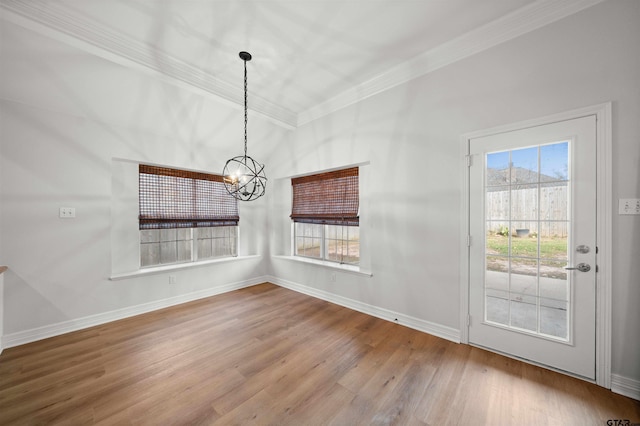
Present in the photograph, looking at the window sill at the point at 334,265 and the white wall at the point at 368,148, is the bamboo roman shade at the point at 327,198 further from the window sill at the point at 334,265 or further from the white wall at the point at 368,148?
the window sill at the point at 334,265

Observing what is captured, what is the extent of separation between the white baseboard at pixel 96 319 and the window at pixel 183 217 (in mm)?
600

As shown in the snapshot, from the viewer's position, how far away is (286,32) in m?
2.27

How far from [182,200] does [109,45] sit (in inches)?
83.8

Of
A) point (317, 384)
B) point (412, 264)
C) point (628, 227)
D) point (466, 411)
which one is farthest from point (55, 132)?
point (628, 227)

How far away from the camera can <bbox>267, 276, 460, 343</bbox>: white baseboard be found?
2.58 m

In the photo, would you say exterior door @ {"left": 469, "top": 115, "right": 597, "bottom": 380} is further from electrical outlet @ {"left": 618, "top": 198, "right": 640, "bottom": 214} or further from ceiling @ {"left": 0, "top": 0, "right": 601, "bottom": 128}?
ceiling @ {"left": 0, "top": 0, "right": 601, "bottom": 128}

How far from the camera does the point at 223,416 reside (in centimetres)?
161

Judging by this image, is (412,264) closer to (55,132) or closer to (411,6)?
(411,6)

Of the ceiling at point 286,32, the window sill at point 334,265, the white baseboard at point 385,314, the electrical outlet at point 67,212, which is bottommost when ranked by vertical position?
the white baseboard at point 385,314

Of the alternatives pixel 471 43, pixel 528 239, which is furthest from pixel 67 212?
pixel 528 239

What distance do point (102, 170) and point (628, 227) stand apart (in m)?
5.32

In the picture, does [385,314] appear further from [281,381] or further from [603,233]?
[603,233]

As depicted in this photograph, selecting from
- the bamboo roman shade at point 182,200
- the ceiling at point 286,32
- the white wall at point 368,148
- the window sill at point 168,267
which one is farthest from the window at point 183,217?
the ceiling at point 286,32

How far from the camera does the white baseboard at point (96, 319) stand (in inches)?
99.2
